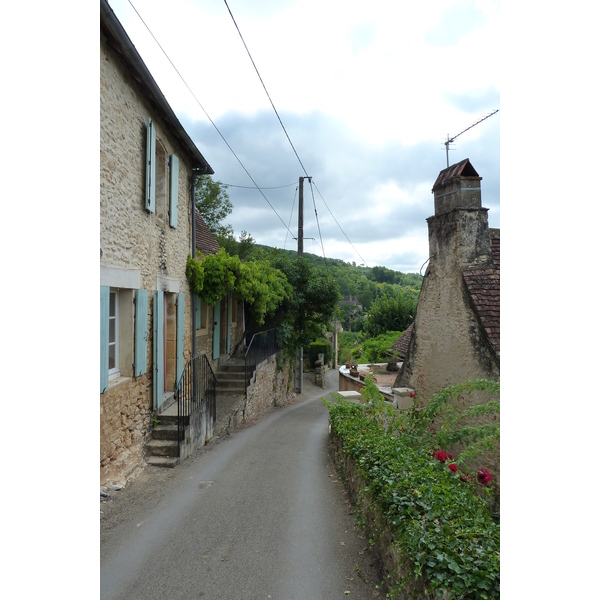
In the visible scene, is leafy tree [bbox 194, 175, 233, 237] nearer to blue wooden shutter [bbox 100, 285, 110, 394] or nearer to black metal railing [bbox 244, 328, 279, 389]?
black metal railing [bbox 244, 328, 279, 389]

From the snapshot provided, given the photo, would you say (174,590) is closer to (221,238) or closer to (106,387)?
(106,387)

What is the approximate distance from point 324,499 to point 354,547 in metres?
1.19

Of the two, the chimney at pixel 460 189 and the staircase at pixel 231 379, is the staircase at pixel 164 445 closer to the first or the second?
the staircase at pixel 231 379

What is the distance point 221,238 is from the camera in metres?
21.3

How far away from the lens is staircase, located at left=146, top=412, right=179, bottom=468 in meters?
5.96

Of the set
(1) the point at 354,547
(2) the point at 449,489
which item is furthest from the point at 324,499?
(2) the point at 449,489

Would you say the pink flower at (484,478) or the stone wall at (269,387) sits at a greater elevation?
the pink flower at (484,478)

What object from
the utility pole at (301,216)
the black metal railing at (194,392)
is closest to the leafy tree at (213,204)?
the utility pole at (301,216)

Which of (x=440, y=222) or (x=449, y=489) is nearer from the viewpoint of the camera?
(x=449, y=489)

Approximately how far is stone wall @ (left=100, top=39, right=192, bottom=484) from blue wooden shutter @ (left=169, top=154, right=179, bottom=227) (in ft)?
0.41

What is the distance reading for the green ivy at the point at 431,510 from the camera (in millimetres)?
2098

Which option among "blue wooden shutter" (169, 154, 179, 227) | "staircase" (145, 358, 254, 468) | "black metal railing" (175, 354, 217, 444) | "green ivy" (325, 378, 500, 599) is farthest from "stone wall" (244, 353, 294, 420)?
"green ivy" (325, 378, 500, 599)

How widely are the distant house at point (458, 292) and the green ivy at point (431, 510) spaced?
36.8 inches
